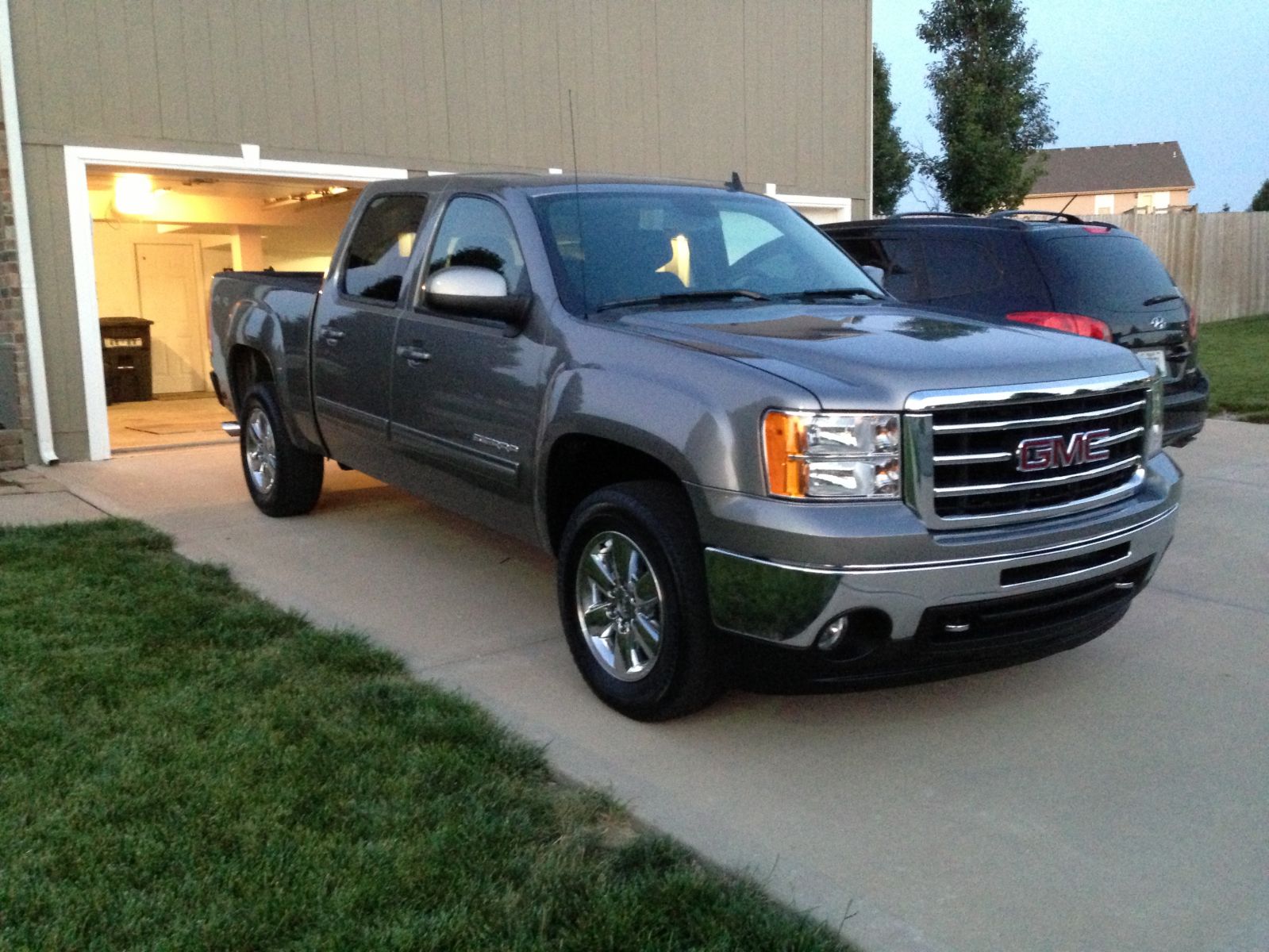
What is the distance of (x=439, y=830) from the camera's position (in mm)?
3258

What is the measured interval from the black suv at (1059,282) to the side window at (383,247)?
260cm

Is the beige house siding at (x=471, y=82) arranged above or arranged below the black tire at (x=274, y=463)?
above

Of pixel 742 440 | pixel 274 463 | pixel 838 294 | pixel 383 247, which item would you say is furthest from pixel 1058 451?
pixel 274 463

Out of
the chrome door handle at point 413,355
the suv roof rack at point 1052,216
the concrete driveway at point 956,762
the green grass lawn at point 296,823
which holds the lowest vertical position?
the concrete driveway at point 956,762

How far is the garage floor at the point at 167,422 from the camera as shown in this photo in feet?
35.4

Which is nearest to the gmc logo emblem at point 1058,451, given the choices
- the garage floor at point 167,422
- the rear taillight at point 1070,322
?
the rear taillight at point 1070,322

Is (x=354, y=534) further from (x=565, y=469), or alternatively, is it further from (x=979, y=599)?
(x=979, y=599)

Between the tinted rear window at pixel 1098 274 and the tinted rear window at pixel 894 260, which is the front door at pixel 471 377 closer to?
the tinted rear window at pixel 894 260

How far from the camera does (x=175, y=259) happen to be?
16859 mm

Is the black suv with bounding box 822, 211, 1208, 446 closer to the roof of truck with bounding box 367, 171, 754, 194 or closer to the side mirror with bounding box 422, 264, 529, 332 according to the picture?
the roof of truck with bounding box 367, 171, 754, 194

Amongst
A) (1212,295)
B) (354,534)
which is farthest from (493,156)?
(1212,295)

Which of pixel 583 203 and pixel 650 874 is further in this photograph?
pixel 583 203

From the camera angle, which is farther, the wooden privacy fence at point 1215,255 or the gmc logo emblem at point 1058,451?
the wooden privacy fence at point 1215,255

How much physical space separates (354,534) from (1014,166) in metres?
21.8
